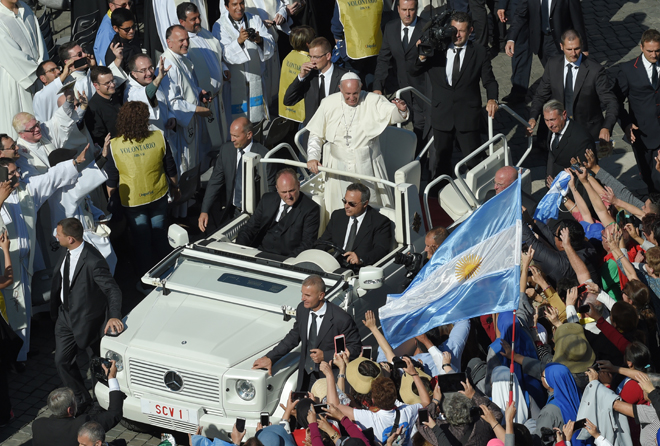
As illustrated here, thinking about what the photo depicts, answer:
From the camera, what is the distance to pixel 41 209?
1055cm

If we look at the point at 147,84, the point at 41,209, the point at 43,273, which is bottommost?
the point at 43,273

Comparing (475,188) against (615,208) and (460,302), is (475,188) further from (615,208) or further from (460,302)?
(460,302)

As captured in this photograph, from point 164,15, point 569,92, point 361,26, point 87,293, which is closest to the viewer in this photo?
point 87,293

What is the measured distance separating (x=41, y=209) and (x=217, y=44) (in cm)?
360

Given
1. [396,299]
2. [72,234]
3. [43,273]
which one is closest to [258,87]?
[43,273]

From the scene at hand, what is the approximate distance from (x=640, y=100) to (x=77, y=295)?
7192 millimetres

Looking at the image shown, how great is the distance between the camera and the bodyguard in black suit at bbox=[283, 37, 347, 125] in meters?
11.6

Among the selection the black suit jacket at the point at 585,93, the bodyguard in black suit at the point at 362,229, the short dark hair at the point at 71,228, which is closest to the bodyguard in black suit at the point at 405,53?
the black suit jacket at the point at 585,93

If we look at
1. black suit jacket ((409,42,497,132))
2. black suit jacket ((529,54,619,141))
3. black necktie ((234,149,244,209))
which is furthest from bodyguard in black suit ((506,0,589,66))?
black necktie ((234,149,244,209))

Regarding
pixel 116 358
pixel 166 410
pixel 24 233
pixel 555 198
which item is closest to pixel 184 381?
pixel 166 410

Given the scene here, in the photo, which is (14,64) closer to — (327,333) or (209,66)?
(209,66)

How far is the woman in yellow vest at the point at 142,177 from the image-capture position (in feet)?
34.5

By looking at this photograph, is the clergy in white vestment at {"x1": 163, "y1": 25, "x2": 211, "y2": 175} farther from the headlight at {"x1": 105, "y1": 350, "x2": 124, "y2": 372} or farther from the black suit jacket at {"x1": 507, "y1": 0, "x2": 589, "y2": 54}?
the black suit jacket at {"x1": 507, "y1": 0, "x2": 589, "y2": 54}

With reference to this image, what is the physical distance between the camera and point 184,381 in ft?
27.3
